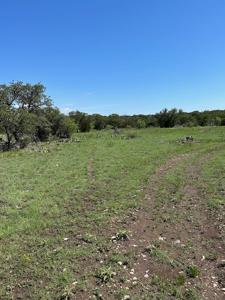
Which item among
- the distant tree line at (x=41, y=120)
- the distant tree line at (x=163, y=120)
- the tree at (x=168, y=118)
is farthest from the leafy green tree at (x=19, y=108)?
the tree at (x=168, y=118)

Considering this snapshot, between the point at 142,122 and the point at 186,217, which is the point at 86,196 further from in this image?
the point at 142,122

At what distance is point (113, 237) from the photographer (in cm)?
1054

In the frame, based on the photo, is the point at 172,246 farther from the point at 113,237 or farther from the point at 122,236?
the point at 113,237


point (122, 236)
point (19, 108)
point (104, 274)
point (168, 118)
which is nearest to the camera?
point (104, 274)

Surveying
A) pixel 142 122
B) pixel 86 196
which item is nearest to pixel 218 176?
pixel 86 196

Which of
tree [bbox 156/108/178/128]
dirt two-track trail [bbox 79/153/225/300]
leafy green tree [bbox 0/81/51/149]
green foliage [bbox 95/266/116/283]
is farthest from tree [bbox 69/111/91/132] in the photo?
green foliage [bbox 95/266/116/283]

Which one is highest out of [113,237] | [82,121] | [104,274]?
[82,121]

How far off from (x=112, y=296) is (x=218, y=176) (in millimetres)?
13065

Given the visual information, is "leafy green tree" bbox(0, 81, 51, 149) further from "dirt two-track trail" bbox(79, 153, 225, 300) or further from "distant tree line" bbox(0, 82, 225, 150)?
"dirt two-track trail" bbox(79, 153, 225, 300)

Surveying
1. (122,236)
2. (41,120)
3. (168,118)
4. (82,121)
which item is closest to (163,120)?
(168,118)

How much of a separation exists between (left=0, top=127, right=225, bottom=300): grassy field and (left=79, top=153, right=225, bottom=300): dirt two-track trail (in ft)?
0.07

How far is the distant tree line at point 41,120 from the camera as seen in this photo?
4750 cm

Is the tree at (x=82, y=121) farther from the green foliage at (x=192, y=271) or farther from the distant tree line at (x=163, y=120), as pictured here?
the green foliage at (x=192, y=271)

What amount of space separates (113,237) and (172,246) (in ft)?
5.42
